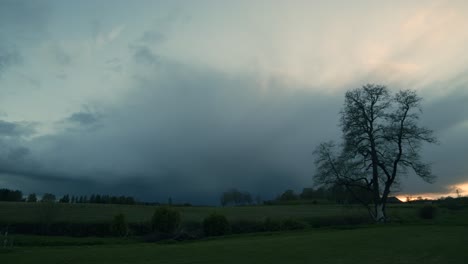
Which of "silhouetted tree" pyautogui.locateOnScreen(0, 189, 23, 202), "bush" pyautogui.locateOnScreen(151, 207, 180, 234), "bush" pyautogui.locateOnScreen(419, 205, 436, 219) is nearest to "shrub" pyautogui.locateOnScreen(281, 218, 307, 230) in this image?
"bush" pyautogui.locateOnScreen(151, 207, 180, 234)

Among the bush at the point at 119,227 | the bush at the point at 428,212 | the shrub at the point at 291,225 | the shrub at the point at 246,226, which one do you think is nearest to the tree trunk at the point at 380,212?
the shrub at the point at 291,225

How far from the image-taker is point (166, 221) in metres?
53.8

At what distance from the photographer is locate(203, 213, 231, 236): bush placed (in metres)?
50.2

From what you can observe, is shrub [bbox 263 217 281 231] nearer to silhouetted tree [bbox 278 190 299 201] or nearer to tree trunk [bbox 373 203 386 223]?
tree trunk [bbox 373 203 386 223]

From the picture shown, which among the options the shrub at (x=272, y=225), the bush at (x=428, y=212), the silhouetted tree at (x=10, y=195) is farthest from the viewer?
the silhouetted tree at (x=10, y=195)

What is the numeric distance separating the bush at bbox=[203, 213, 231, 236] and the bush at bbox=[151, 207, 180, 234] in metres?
5.36

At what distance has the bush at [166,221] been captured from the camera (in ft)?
176

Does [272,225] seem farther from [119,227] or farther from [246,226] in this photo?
[119,227]

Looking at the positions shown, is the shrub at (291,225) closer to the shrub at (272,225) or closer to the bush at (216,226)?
the shrub at (272,225)

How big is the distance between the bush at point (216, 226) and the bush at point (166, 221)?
5.36 metres

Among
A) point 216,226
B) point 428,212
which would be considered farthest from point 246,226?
point 428,212

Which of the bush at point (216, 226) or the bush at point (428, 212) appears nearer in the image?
the bush at point (216, 226)

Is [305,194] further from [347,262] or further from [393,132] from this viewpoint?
[347,262]

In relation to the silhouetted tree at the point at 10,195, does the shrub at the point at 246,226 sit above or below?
below
